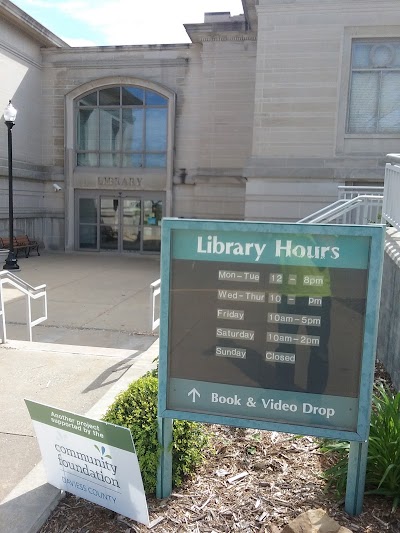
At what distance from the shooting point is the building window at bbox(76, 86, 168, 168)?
19438 mm

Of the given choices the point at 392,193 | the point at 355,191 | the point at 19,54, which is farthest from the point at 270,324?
the point at 19,54

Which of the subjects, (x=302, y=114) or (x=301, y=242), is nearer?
(x=301, y=242)

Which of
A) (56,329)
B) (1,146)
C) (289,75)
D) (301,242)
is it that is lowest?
(56,329)

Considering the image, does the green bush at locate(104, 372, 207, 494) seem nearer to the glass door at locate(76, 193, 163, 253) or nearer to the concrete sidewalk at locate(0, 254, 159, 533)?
the concrete sidewalk at locate(0, 254, 159, 533)

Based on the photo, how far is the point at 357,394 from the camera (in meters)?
2.37

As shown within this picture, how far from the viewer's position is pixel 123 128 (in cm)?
1970

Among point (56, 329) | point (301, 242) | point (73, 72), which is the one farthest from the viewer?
point (73, 72)

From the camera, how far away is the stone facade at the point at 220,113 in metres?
13.5

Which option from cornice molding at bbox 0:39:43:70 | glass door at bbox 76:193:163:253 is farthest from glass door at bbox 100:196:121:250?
cornice molding at bbox 0:39:43:70

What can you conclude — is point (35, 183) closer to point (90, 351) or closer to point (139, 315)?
point (139, 315)

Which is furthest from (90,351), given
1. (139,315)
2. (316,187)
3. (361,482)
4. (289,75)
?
(289,75)

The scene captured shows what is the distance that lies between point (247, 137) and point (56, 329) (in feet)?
40.8

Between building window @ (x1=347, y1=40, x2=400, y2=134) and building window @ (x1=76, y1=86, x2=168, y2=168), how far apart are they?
325 inches

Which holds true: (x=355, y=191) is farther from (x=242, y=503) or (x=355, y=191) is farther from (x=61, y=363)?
(x=242, y=503)
